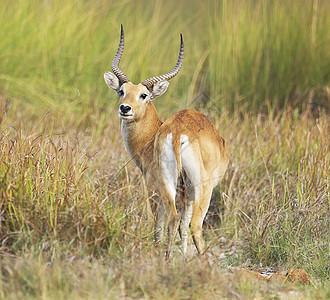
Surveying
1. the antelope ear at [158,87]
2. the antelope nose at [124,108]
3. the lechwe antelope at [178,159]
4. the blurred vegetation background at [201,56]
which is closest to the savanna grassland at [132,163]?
the blurred vegetation background at [201,56]

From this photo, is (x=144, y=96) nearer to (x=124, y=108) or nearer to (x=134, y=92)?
(x=134, y=92)

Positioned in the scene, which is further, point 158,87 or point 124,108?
point 158,87

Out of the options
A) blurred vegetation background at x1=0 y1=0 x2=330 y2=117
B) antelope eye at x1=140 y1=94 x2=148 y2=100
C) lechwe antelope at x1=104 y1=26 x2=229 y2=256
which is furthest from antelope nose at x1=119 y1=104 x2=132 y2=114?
blurred vegetation background at x1=0 y1=0 x2=330 y2=117

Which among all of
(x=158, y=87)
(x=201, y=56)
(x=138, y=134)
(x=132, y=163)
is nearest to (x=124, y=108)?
(x=138, y=134)

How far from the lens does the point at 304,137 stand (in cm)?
689

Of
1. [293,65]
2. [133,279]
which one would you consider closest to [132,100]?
[133,279]

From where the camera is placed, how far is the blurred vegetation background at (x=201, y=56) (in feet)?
28.5

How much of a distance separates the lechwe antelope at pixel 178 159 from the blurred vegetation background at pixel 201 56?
9.92 feet

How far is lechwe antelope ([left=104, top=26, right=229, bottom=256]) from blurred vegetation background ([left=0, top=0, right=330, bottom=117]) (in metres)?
3.02

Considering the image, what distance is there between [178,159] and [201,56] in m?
5.23

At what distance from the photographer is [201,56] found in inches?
383

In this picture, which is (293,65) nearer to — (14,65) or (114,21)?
(114,21)

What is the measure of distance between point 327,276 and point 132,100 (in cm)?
197

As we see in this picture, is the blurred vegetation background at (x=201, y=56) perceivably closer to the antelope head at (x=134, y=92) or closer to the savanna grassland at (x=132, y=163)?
the savanna grassland at (x=132, y=163)
